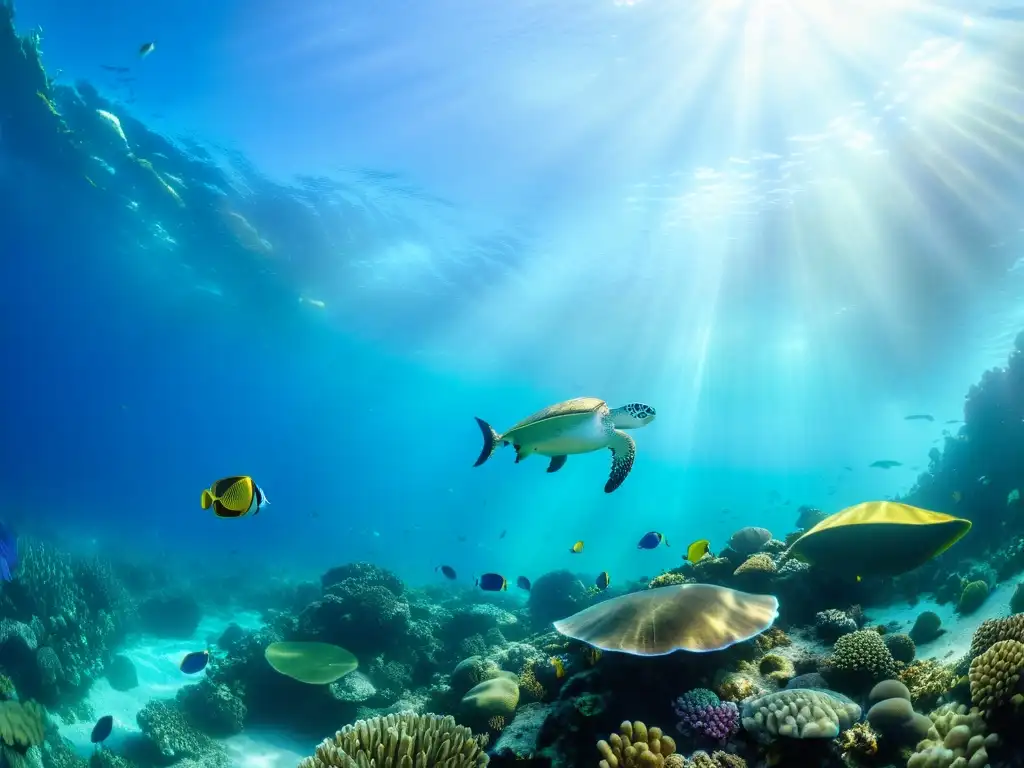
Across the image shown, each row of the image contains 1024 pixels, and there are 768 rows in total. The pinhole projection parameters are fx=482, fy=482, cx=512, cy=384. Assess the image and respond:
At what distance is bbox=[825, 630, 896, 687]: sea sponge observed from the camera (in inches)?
173

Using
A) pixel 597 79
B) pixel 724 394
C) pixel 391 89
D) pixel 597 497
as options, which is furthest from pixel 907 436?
pixel 391 89

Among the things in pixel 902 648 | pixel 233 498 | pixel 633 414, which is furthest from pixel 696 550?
pixel 233 498

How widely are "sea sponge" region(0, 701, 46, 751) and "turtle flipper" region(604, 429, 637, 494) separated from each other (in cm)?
1082

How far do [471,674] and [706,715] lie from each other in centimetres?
513

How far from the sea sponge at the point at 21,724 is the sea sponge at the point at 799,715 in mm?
A: 11224

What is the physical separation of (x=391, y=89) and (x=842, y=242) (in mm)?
20885

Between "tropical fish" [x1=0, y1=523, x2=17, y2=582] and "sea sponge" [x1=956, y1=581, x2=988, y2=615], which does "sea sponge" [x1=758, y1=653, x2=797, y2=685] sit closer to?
"sea sponge" [x1=956, y1=581, x2=988, y2=615]

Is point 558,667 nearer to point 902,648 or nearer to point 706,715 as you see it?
point 706,715

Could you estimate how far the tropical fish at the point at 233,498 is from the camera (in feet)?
13.2

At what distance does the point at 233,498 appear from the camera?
161 inches

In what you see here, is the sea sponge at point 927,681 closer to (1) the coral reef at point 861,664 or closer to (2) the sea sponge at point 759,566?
(1) the coral reef at point 861,664

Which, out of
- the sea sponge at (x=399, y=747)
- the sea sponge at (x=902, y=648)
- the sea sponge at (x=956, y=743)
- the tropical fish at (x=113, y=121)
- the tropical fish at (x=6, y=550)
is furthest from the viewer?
the tropical fish at (x=113, y=121)

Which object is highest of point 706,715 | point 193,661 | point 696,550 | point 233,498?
point 696,550

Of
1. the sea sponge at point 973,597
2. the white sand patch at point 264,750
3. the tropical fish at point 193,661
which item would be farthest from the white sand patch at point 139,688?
the sea sponge at point 973,597
